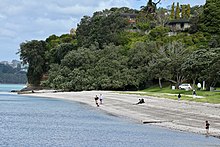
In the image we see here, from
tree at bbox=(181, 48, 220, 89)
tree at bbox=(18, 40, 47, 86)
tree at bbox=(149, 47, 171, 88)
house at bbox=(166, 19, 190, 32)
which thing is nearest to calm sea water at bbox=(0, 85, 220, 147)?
tree at bbox=(181, 48, 220, 89)

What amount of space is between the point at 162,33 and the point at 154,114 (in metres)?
69.8

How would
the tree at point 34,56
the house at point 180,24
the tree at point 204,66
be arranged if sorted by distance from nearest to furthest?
the tree at point 204,66 → the house at point 180,24 → the tree at point 34,56

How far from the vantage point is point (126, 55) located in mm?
108062

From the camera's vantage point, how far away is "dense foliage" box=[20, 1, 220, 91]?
84806 mm

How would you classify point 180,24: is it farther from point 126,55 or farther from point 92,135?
point 92,135

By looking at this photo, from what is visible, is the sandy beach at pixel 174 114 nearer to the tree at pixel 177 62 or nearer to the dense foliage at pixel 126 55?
the dense foliage at pixel 126 55

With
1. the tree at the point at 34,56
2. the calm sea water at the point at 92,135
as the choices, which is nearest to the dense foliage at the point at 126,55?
the tree at the point at 34,56

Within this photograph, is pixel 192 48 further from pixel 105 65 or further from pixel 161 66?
pixel 105 65

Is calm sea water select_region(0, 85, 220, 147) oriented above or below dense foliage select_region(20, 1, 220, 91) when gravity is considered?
below

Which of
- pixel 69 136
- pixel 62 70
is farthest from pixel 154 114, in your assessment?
pixel 62 70

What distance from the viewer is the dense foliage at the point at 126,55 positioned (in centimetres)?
8481

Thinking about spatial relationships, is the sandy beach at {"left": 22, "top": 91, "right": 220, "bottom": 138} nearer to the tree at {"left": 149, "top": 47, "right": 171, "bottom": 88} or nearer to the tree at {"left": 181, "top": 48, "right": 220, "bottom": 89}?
the tree at {"left": 181, "top": 48, "right": 220, "bottom": 89}

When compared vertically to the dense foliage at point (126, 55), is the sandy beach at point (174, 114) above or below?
below

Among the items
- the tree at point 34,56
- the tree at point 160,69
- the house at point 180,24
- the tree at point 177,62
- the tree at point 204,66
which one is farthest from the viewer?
the tree at point 34,56
